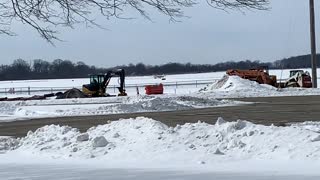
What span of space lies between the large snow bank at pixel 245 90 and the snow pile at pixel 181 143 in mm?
30149

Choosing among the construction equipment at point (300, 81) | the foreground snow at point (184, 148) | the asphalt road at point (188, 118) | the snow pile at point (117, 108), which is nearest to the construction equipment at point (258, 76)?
the construction equipment at point (300, 81)

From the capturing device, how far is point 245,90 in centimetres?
4550

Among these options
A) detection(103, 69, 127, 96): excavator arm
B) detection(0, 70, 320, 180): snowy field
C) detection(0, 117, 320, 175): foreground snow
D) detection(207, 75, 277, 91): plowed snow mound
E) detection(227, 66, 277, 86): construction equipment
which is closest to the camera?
detection(0, 70, 320, 180): snowy field

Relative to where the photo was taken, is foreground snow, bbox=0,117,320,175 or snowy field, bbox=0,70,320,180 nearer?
snowy field, bbox=0,70,320,180

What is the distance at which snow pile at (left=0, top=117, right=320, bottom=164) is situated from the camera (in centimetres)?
1073

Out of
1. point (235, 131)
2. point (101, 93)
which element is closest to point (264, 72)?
point (101, 93)

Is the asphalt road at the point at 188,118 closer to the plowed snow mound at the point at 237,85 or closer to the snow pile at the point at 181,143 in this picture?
the snow pile at the point at 181,143

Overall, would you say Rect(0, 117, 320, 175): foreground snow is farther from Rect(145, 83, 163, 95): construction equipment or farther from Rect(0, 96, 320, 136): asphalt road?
Rect(145, 83, 163, 95): construction equipment

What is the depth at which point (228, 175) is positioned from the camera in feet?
30.5

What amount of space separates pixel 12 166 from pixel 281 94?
107 feet

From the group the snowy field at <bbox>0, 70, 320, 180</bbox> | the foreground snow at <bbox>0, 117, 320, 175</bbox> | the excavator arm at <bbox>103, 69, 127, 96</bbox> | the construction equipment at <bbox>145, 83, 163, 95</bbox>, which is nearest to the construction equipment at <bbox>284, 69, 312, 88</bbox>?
the construction equipment at <bbox>145, 83, 163, 95</bbox>

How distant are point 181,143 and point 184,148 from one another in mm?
272

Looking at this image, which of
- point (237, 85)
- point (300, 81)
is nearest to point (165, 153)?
point (237, 85)

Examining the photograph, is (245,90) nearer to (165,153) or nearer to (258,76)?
(258,76)
